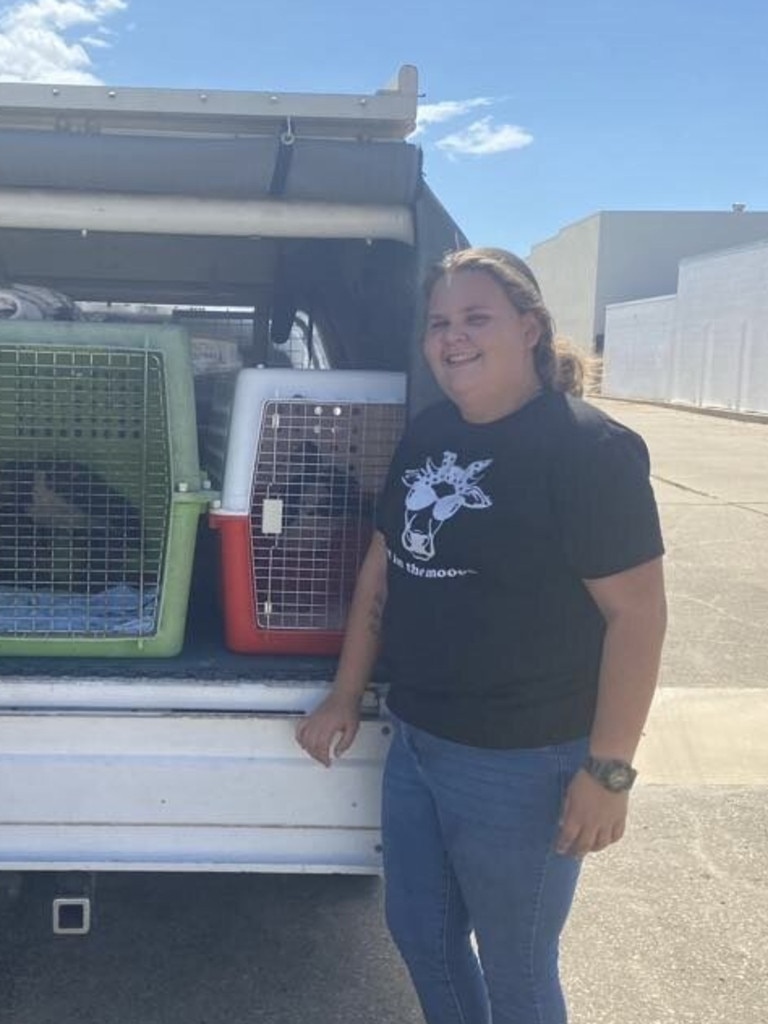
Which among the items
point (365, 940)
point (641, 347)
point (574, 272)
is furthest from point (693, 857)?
point (574, 272)

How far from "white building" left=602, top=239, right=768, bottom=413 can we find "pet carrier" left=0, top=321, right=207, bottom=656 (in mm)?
24079

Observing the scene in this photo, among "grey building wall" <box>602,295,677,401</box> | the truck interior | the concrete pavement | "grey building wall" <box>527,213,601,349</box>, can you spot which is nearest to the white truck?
the truck interior

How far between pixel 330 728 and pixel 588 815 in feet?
1.95

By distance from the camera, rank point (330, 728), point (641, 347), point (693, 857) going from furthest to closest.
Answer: point (641, 347) < point (693, 857) < point (330, 728)

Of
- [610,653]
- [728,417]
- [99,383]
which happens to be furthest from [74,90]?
[728,417]

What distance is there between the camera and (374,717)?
101 inches

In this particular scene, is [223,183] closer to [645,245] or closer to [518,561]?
[518,561]

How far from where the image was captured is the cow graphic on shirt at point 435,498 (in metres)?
2.21

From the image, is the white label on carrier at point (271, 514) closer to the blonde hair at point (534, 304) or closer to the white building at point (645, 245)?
the blonde hair at point (534, 304)

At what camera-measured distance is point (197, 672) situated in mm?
2611

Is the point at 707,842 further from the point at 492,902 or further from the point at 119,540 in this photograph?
the point at 119,540

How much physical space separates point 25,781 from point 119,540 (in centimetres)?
58

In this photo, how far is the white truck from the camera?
249 centimetres

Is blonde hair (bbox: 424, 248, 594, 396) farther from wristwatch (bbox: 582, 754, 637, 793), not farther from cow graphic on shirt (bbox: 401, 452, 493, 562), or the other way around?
wristwatch (bbox: 582, 754, 637, 793)
